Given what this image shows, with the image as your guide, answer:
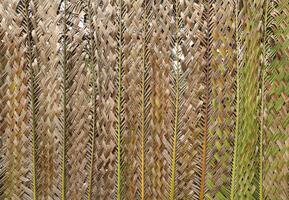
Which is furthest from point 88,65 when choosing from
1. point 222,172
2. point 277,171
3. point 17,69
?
point 277,171

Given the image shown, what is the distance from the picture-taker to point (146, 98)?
1336 millimetres

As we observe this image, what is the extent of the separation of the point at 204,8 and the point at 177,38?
0.10 meters

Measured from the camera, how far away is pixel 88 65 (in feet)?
4.39

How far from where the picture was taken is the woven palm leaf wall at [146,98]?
1.31 metres

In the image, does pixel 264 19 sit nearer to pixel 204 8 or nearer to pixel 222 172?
pixel 204 8

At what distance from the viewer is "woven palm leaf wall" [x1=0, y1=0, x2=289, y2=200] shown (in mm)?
1311

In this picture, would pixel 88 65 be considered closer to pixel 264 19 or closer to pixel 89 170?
Answer: pixel 89 170

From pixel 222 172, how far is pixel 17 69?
0.57m

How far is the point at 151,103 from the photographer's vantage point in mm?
1337

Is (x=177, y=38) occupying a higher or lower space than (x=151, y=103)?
higher

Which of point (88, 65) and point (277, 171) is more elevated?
point (88, 65)

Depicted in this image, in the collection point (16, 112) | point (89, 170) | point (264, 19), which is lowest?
point (89, 170)

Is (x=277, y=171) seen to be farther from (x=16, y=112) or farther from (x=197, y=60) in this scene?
(x=16, y=112)

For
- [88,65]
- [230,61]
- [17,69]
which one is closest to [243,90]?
[230,61]
